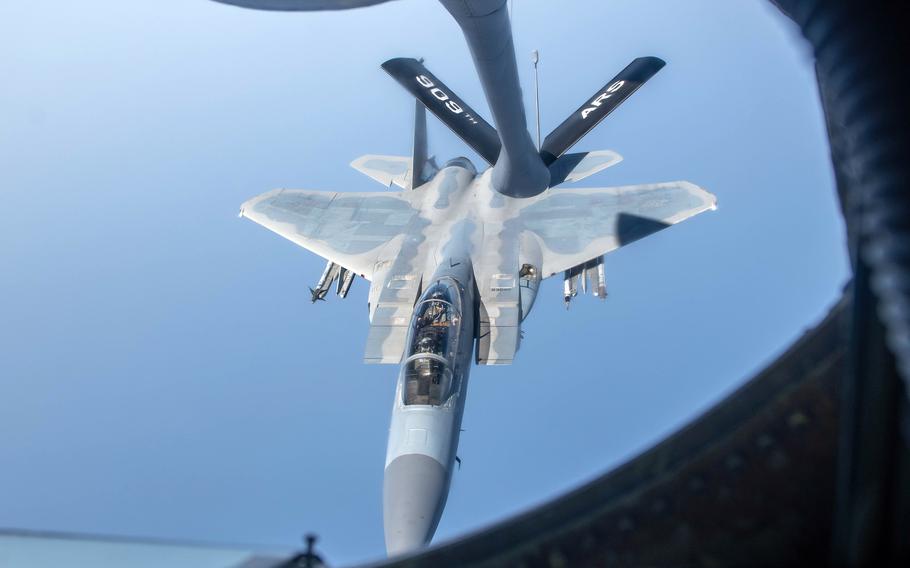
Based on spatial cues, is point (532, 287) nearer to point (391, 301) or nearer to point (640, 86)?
point (391, 301)

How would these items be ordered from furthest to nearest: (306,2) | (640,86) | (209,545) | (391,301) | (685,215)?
(640,86)
(685,215)
(391,301)
(306,2)
(209,545)

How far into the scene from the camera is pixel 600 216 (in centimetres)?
1479

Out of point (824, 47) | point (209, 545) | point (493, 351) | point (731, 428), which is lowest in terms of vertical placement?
point (493, 351)

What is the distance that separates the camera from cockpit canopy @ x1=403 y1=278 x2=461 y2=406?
976cm

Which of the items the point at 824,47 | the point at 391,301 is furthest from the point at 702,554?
the point at 391,301

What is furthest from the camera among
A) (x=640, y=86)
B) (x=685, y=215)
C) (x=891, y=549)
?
(x=640, y=86)

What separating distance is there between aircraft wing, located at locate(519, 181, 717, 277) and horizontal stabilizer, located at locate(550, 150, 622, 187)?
83 centimetres

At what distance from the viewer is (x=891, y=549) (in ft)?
5.61

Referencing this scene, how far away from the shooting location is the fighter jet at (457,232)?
31.2 feet

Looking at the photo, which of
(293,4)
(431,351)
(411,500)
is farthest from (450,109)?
(293,4)

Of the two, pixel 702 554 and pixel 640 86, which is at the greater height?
pixel 640 86

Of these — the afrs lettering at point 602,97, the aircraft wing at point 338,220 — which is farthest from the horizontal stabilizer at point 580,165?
the aircraft wing at point 338,220

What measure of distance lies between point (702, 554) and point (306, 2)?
14.0ft

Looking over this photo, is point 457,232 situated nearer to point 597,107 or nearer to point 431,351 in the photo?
point 597,107
